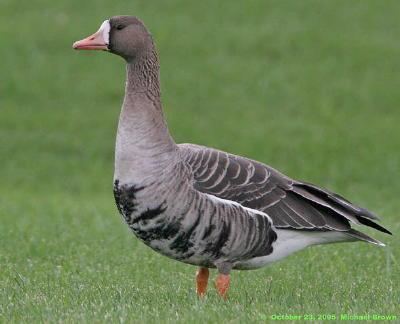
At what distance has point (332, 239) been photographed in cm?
873

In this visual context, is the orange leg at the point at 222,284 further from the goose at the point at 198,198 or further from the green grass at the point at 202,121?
the green grass at the point at 202,121

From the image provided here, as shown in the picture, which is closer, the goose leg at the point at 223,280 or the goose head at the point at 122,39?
the goose leg at the point at 223,280

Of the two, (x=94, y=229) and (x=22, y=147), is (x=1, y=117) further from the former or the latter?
(x=94, y=229)

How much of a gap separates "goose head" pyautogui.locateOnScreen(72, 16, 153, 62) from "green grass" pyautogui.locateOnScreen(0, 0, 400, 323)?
2.14 m

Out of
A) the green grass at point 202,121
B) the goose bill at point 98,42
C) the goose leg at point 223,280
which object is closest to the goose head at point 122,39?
the goose bill at point 98,42

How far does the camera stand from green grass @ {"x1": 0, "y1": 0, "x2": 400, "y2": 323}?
10234 mm

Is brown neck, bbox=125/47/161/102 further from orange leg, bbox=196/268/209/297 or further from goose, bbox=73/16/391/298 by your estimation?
orange leg, bbox=196/268/209/297

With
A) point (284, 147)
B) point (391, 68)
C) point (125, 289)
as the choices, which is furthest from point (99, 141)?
point (125, 289)

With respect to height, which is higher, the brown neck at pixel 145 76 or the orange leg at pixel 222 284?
the brown neck at pixel 145 76

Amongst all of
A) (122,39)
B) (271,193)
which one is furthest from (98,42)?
(271,193)

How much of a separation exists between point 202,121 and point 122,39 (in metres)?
15.2

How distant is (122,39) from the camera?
840 cm

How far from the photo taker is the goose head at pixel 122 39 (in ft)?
27.6

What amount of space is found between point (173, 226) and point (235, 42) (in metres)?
19.8
